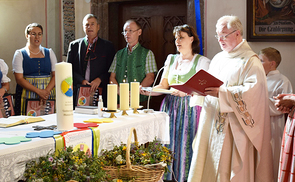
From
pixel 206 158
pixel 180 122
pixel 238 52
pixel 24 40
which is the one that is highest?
pixel 24 40

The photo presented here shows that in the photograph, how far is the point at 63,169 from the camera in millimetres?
1668

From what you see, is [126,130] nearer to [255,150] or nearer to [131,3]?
[255,150]

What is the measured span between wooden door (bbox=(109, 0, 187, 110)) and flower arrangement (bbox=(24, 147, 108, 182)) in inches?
132

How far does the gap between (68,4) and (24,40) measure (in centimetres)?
92

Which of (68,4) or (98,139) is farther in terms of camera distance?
(68,4)

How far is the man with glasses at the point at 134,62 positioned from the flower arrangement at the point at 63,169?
251 centimetres

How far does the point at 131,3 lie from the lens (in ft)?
17.8

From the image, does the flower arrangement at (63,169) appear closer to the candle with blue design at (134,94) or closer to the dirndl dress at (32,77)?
the candle with blue design at (134,94)

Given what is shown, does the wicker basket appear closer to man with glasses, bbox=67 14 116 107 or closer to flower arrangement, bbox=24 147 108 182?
flower arrangement, bbox=24 147 108 182

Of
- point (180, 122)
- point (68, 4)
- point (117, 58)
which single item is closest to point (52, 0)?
point (68, 4)

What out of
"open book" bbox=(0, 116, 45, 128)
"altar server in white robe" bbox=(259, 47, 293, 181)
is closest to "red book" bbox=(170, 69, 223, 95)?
"altar server in white robe" bbox=(259, 47, 293, 181)

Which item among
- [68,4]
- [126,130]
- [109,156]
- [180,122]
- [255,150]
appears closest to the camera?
[109,156]

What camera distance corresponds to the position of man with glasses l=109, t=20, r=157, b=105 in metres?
4.25

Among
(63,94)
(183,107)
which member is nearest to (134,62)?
(183,107)
